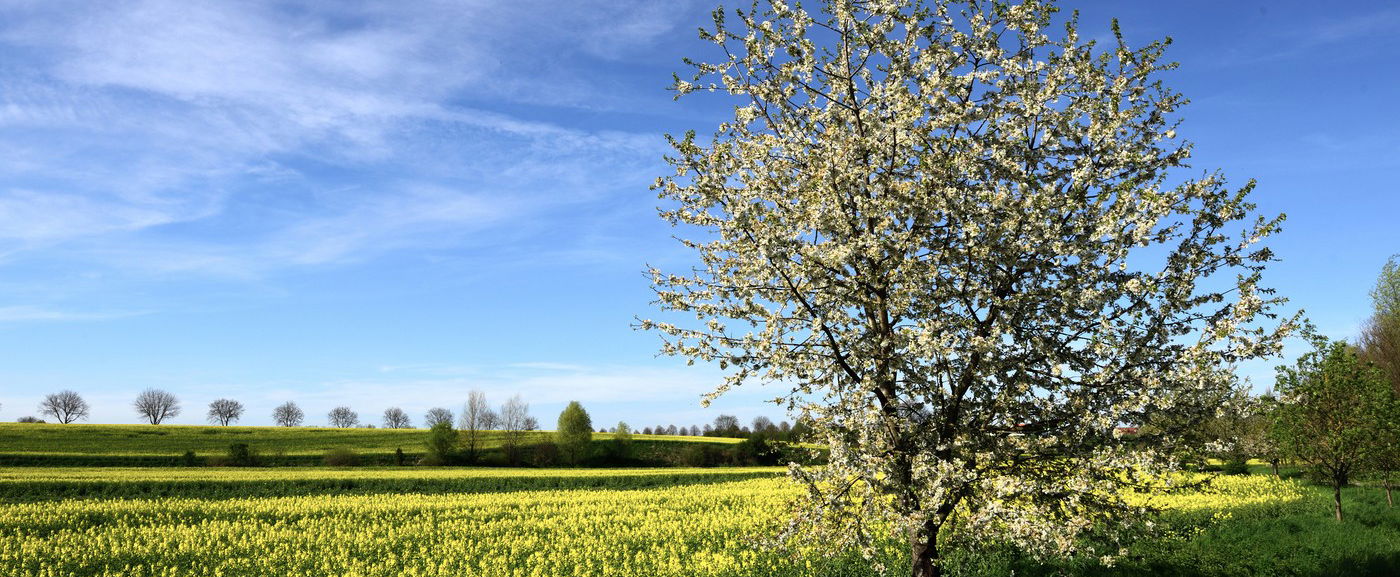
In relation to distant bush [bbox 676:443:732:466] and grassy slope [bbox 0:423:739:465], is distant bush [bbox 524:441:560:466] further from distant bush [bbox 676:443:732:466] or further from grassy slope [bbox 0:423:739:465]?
distant bush [bbox 676:443:732:466]

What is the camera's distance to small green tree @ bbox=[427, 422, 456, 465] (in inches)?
2911

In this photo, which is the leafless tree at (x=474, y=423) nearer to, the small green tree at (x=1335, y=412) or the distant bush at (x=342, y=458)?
the distant bush at (x=342, y=458)

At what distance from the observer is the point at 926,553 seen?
1073 centimetres

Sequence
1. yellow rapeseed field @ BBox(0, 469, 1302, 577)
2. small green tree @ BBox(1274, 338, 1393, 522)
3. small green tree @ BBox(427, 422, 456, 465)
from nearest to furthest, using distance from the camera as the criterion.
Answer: yellow rapeseed field @ BBox(0, 469, 1302, 577) < small green tree @ BBox(1274, 338, 1393, 522) < small green tree @ BBox(427, 422, 456, 465)

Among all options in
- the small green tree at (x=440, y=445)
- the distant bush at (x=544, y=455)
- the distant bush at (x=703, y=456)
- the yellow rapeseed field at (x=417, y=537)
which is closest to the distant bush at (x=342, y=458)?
the small green tree at (x=440, y=445)

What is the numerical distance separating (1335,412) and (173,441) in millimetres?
90406

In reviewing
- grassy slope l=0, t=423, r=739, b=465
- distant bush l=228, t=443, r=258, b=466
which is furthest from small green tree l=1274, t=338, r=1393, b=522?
distant bush l=228, t=443, r=258, b=466

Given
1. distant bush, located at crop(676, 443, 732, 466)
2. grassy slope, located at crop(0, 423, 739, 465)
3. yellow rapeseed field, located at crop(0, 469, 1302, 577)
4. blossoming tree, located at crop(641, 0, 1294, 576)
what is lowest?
distant bush, located at crop(676, 443, 732, 466)

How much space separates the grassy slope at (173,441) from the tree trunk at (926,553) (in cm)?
7316

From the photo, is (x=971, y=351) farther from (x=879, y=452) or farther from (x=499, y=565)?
(x=499, y=565)

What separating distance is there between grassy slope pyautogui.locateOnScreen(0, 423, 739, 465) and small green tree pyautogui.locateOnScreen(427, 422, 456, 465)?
329 cm

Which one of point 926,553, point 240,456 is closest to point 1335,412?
point 926,553

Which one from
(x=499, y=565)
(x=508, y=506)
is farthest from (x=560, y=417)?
(x=499, y=565)

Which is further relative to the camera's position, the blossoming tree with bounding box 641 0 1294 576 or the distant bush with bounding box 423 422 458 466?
the distant bush with bounding box 423 422 458 466
